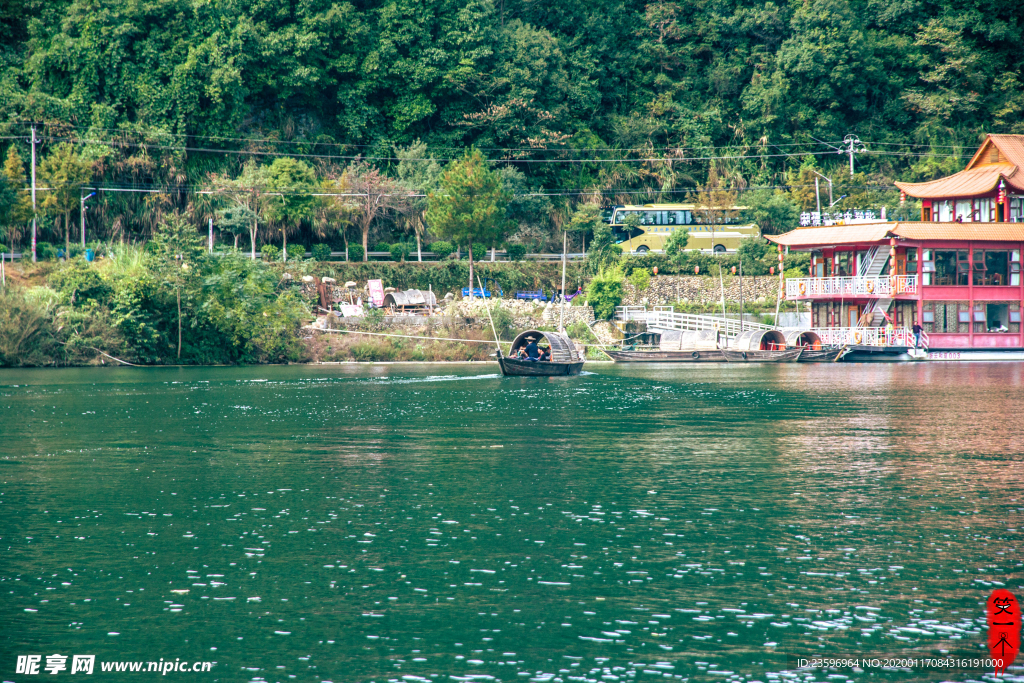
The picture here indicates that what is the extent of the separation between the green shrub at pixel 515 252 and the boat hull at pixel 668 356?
56.4 ft

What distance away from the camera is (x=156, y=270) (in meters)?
54.7

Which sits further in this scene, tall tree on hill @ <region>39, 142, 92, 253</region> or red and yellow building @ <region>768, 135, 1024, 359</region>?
tall tree on hill @ <region>39, 142, 92, 253</region>

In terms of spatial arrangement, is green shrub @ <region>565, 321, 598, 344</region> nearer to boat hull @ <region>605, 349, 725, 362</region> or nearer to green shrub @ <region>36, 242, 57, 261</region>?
boat hull @ <region>605, 349, 725, 362</region>

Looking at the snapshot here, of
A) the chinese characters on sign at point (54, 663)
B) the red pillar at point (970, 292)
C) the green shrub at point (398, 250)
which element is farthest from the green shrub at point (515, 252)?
the chinese characters on sign at point (54, 663)

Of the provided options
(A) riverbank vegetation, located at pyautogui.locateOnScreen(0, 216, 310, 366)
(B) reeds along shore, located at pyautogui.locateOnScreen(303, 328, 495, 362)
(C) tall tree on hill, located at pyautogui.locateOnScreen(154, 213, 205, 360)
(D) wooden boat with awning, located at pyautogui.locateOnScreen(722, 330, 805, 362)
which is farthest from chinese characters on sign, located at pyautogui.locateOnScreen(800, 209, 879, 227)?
(C) tall tree on hill, located at pyautogui.locateOnScreen(154, 213, 205, 360)

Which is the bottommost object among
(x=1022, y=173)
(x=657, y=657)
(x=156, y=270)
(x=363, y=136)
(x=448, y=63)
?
(x=657, y=657)

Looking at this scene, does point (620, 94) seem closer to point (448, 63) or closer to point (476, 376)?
point (448, 63)

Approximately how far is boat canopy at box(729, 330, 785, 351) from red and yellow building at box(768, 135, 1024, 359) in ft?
8.19

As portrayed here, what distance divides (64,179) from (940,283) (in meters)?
54.4

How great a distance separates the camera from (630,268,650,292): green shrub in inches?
2665

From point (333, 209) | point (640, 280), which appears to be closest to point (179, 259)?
point (333, 209)

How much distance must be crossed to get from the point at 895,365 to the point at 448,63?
42.5m

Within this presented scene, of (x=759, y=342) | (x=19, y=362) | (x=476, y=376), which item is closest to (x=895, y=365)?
(x=759, y=342)

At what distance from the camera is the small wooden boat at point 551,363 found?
45.0m
